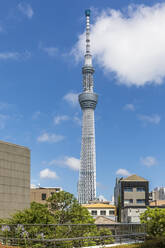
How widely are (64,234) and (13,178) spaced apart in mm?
33363

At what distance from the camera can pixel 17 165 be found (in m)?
58.4

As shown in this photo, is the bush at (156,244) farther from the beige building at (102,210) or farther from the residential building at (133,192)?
the beige building at (102,210)

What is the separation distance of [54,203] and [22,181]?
446 inches

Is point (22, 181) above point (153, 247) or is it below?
above

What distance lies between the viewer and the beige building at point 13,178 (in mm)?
55719

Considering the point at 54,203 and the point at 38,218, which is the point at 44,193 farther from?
the point at 38,218

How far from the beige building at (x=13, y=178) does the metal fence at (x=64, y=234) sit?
97.4 ft

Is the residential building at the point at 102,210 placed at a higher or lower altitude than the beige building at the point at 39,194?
→ lower

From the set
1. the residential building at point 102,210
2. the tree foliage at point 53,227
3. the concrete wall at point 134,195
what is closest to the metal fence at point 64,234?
the tree foliage at point 53,227

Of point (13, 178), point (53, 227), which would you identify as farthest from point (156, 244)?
point (13, 178)

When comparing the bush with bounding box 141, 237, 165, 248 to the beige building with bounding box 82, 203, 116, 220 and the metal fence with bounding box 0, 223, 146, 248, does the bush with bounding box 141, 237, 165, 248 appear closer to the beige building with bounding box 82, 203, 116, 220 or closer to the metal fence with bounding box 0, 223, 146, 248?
the metal fence with bounding box 0, 223, 146, 248

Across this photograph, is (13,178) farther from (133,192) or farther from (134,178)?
(134,178)

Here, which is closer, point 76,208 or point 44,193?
point 76,208

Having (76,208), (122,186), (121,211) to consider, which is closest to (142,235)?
(76,208)
